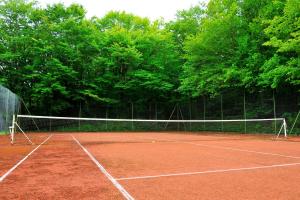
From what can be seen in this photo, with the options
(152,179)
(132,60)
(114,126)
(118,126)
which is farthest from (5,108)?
(152,179)

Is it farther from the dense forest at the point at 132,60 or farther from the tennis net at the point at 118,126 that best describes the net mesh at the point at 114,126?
the dense forest at the point at 132,60

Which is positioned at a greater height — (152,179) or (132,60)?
(132,60)

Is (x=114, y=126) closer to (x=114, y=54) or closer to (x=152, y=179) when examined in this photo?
(x=114, y=54)

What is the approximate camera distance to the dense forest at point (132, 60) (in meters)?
24.5

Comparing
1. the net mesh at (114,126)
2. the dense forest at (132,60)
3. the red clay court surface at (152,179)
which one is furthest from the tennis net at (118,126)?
the red clay court surface at (152,179)

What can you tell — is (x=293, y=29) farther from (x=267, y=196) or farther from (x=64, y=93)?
(x=64, y=93)

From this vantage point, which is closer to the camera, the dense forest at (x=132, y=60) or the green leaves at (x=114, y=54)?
the dense forest at (x=132, y=60)

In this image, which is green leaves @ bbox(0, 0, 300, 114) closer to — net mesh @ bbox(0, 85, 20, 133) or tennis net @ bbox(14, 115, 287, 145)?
tennis net @ bbox(14, 115, 287, 145)

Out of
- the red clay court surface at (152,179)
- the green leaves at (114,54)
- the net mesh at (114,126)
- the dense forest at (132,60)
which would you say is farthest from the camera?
the green leaves at (114,54)

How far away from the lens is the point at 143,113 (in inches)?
1289

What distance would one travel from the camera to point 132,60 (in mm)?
32500

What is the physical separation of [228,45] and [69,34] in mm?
16073

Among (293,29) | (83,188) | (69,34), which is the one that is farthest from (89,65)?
(83,188)

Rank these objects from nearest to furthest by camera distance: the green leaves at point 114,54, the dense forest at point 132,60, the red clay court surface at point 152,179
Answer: the red clay court surface at point 152,179, the dense forest at point 132,60, the green leaves at point 114,54
